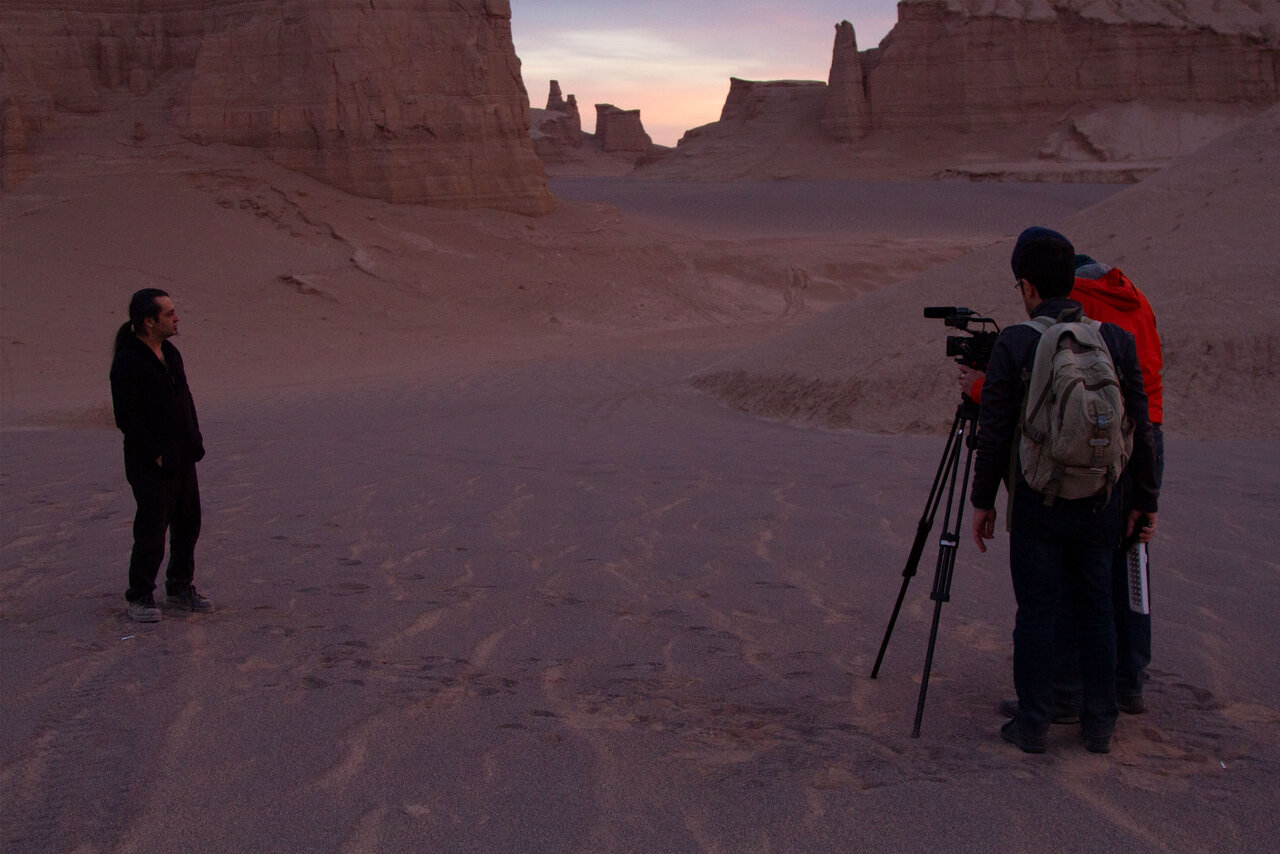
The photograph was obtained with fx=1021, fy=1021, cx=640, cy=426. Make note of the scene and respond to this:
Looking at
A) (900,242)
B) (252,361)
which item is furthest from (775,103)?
(252,361)

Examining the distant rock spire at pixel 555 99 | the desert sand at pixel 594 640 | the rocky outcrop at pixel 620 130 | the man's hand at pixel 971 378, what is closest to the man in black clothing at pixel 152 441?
the desert sand at pixel 594 640

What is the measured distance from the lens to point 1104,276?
3377 mm

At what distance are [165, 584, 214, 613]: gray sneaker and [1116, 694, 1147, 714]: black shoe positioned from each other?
3651mm

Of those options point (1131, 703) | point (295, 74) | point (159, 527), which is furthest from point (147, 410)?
point (295, 74)

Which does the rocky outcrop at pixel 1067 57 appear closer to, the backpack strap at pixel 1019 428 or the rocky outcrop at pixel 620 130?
the rocky outcrop at pixel 620 130

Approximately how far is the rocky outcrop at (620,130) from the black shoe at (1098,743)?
8820cm

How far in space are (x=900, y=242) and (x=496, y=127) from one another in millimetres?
12763

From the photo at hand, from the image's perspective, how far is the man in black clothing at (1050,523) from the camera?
292 cm

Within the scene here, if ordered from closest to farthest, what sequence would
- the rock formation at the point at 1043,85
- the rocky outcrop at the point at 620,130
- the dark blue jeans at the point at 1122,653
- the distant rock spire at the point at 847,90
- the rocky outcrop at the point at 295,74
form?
the dark blue jeans at the point at 1122,653
the rocky outcrop at the point at 295,74
the rock formation at the point at 1043,85
the distant rock spire at the point at 847,90
the rocky outcrop at the point at 620,130

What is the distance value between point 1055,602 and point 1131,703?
1.88 feet

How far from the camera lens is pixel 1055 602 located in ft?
9.85

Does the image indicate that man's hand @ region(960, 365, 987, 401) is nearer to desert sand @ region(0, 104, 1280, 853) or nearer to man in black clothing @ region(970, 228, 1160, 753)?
man in black clothing @ region(970, 228, 1160, 753)

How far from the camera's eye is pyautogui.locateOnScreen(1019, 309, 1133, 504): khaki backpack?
273 centimetres

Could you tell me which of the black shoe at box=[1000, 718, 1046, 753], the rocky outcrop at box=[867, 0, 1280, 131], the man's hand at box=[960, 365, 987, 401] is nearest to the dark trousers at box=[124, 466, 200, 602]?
the man's hand at box=[960, 365, 987, 401]
